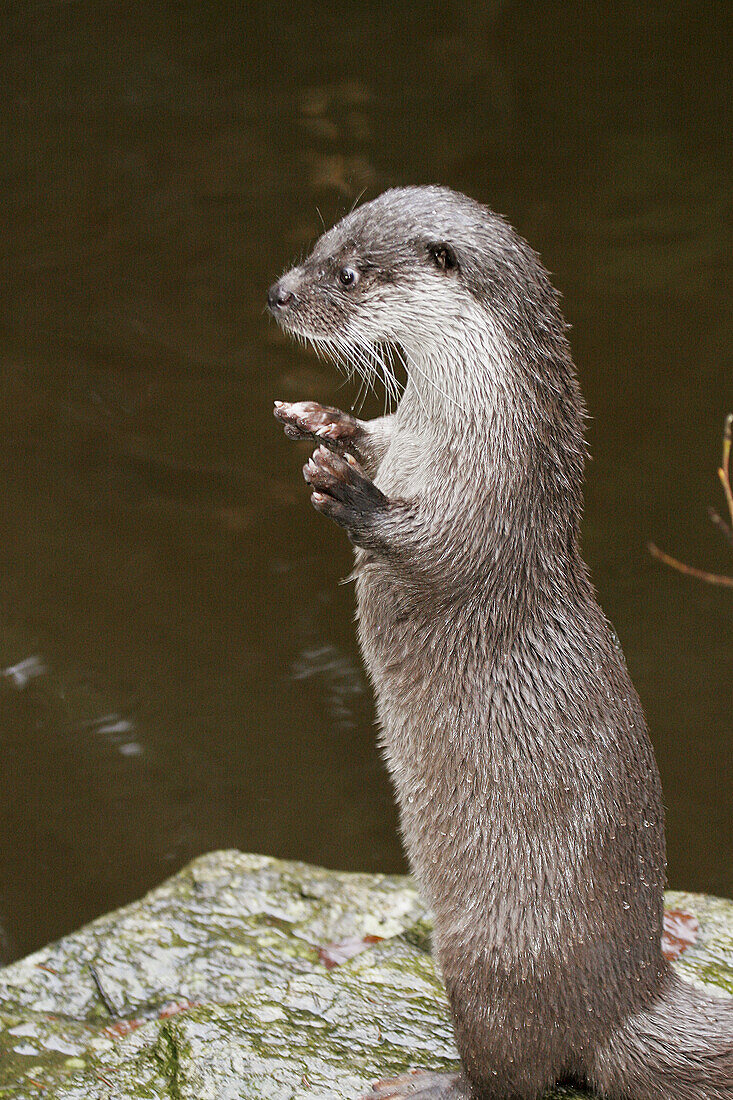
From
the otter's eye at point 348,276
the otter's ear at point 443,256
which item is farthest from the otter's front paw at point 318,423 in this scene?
the otter's ear at point 443,256

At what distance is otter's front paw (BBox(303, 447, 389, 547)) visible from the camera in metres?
2.45

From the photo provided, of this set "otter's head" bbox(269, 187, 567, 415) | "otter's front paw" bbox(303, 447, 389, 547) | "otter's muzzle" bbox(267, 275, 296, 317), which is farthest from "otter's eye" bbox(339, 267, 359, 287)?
"otter's front paw" bbox(303, 447, 389, 547)

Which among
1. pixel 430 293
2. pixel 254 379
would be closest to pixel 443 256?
pixel 430 293

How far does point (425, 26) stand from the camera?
7094 millimetres

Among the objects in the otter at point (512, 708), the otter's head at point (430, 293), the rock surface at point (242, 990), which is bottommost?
the rock surface at point (242, 990)

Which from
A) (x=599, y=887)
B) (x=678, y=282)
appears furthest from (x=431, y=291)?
(x=678, y=282)

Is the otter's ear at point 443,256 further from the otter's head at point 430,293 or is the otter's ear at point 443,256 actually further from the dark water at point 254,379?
the dark water at point 254,379

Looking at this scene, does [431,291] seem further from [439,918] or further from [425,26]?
[425,26]

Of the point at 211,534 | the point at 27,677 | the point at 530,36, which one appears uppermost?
the point at 530,36

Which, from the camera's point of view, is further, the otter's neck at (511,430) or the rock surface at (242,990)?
the rock surface at (242,990)

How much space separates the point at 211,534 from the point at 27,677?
100 centimetres

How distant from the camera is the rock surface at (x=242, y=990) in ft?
9.02

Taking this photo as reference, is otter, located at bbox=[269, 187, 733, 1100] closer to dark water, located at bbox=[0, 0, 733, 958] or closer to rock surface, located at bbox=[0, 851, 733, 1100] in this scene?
rock surface, located at bbox=[0, 851, 733, 1100]

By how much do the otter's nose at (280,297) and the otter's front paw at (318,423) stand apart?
21 centimetres
